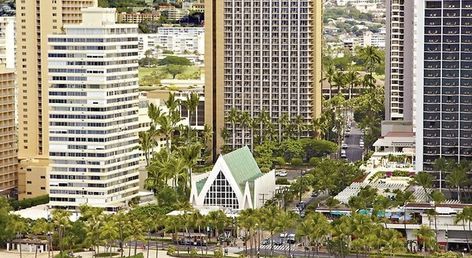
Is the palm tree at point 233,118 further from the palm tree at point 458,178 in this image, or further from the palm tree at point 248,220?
the palm tree at point 248,220

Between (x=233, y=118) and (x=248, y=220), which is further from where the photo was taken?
(x=233, y=118)

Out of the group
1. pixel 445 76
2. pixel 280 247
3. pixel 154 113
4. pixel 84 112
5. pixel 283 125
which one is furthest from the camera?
pixel 283 125

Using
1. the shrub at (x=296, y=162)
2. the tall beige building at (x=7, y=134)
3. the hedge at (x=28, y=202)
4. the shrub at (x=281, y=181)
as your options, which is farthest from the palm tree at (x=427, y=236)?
the shrub at (x=296, y=162)

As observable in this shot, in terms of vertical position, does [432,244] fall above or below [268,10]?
below

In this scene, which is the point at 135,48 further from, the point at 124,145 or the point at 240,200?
the point at 240,200

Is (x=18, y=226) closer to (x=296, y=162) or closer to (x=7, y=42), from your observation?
(x=296, y=162)

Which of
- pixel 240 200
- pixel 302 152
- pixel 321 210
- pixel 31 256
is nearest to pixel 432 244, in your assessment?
pixel 321 210

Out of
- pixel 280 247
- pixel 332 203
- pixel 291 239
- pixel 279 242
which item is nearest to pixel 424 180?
pixel 332 203

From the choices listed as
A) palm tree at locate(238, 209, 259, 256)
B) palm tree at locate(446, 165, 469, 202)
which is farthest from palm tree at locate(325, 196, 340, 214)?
palm tree at locate(446, 165, 469, 202)
